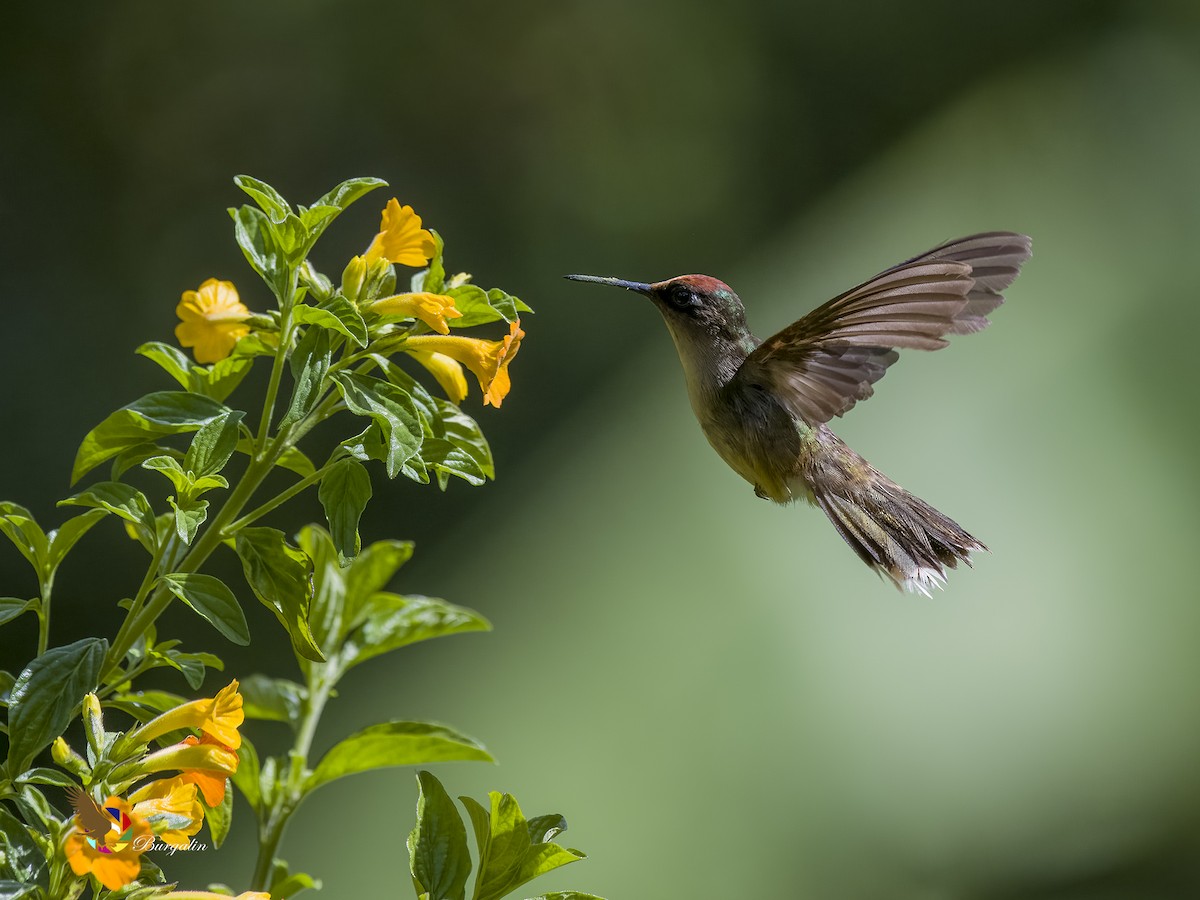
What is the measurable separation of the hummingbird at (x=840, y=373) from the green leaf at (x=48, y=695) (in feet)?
2.07

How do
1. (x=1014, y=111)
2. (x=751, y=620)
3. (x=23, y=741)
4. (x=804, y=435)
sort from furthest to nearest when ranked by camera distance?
(x=1014, y=111), (x=751, y=620), (x=804, y=435), (x=23, y=741)

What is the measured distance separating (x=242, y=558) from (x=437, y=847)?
0.62 feet

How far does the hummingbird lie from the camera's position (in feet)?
3.35

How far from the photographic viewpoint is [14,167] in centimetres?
269

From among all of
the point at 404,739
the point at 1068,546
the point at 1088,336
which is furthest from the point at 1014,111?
the point at 404,739

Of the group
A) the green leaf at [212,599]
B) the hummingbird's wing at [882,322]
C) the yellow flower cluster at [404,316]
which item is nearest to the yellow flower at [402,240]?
the yellow flower cluster at [404,316]

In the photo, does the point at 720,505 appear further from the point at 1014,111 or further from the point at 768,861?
the point at 1014,111

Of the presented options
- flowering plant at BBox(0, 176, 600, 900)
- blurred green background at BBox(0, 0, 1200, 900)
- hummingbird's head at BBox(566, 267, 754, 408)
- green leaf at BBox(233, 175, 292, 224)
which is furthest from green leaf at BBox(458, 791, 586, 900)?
blurred green background at BBox(0, 0, 1200, 900)

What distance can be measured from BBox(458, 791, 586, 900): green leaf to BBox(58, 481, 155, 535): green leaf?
0.78 feet

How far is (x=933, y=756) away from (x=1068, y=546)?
520 millimetres

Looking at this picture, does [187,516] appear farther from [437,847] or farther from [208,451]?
[437,847]

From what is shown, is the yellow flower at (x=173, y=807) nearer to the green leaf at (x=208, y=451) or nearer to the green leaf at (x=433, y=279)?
the green leaf at (x=208, y=451)

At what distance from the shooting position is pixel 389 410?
63 centimetres

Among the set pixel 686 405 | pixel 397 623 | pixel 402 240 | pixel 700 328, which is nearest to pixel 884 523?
pixel 700 328
